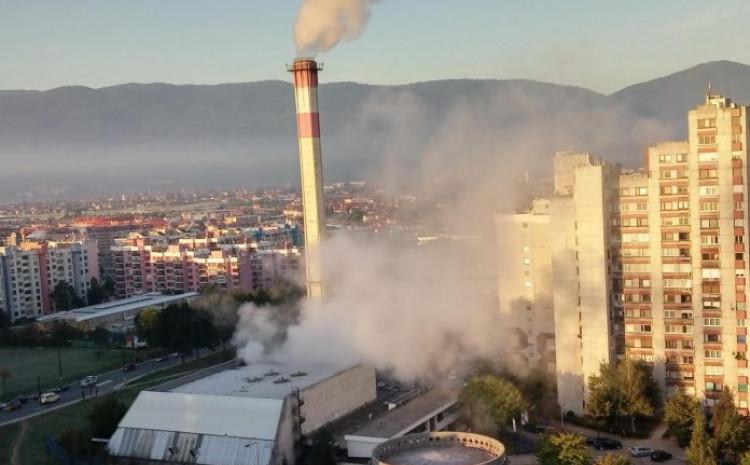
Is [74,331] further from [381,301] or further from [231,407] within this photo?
[231,407]

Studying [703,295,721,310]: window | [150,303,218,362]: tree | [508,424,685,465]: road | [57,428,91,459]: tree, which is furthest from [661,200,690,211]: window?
[150,303,218,362]: tree

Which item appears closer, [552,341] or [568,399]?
[568,399]

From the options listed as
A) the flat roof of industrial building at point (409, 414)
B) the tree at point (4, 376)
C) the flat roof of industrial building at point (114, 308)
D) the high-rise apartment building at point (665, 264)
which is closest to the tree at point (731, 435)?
the high-rise apartment building at point (665, 264)

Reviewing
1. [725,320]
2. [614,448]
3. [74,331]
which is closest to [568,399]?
[614,448]

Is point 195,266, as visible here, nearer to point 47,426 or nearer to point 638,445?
point 47,426

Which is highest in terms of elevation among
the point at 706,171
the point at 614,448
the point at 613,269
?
the point at 706,171

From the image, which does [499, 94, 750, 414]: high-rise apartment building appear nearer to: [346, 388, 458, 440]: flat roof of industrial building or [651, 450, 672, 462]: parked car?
[651, 450, 672, 462]: parked car
